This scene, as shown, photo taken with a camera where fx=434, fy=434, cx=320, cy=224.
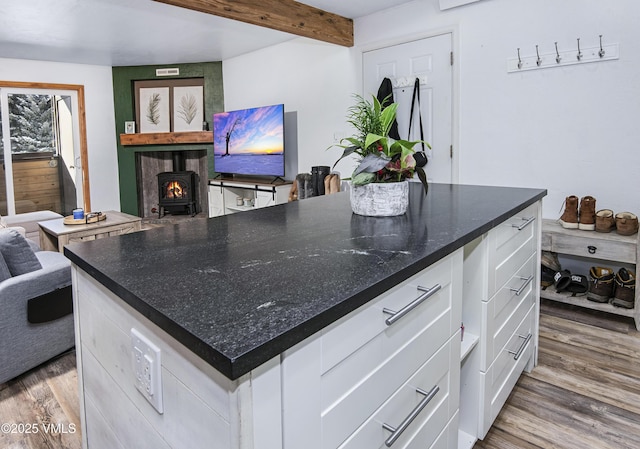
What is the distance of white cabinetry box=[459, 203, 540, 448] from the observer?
4.95ft

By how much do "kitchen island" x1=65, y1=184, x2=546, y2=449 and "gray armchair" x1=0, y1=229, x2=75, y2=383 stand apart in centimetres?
121

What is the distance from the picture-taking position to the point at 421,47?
3.95 m

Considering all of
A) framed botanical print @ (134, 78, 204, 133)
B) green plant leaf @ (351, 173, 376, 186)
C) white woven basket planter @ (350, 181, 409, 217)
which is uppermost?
framed botanical print @ (134, 78, 204, 133)

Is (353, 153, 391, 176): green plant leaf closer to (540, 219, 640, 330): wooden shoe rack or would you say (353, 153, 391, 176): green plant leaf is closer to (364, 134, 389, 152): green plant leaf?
(364, 134, 389, 152): green plant leaf

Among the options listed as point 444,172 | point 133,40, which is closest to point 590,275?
point 444,172

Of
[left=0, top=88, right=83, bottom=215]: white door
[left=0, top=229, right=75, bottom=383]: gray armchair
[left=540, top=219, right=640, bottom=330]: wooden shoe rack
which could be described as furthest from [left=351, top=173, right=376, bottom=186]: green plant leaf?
[left=0, top=88, right=83, bottom=215]: white door

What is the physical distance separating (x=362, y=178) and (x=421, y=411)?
75 cm

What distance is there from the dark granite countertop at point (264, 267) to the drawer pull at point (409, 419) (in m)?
0.35

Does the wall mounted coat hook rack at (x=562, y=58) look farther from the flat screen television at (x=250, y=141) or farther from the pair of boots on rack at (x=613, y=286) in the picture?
the flat screen television at (x=250, y=141)

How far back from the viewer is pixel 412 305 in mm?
1017

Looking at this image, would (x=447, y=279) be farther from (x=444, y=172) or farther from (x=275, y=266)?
(x=444, y=172)

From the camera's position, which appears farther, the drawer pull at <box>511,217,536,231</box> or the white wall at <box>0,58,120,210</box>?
the white wall at <box>0,58,120,210</box>

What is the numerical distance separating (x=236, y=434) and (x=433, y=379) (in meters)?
0.73

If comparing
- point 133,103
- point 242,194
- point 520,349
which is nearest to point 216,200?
point 242,194
